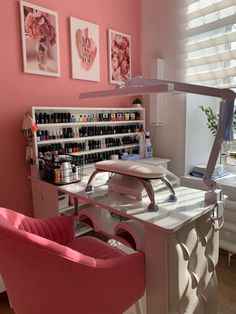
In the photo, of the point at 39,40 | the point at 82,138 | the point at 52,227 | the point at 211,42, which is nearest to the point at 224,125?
the point at 52,227

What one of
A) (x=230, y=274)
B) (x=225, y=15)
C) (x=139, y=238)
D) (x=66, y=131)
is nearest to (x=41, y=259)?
(x=139, y=238)

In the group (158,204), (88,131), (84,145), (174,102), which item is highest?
(174,102)

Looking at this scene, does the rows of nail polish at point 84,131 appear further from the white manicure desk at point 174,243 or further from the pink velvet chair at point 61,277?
the pink velvet chair at point 61,277

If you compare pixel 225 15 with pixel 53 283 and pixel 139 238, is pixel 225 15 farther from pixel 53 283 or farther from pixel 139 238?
pixel 53 283

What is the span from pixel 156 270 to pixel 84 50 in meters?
1.80

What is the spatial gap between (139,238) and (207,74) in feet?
5.38

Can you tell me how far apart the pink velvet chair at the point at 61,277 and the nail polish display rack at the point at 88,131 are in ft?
3.14

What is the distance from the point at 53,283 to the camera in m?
0.82

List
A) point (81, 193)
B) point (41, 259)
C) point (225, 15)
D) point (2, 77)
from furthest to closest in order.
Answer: point (225, 15) → point (2, 77) → point (81, 193) → point (41, 259)

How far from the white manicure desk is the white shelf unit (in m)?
0.59

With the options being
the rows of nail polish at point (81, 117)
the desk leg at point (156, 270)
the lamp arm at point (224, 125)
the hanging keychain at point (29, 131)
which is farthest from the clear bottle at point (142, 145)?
the desk leg at point (156, 270)

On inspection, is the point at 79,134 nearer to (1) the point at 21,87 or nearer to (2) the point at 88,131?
(2) the point at 88,131

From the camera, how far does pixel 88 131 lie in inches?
79.5

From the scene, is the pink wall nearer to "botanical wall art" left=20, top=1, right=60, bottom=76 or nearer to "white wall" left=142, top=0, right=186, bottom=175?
"botanical wall art" left=20, top=1, right=60, bottom=76
